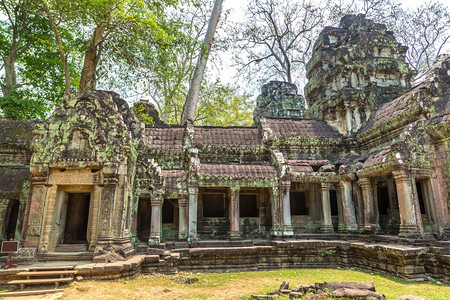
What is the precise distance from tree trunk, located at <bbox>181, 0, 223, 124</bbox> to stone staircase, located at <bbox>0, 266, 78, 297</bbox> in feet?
41.6

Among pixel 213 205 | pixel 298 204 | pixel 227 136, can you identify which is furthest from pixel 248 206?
pixel 227 136

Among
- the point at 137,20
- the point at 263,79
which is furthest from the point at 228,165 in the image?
the point at 263,79

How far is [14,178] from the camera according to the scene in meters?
9.41

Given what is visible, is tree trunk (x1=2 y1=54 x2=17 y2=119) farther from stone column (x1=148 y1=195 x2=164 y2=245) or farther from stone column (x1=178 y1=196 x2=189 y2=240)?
stone column (x1=178 y1=196 x2=189 y2=240)

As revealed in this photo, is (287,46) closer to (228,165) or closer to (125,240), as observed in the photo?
(228,165)

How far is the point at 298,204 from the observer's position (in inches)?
500

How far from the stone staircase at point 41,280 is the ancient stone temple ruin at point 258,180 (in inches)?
32.5

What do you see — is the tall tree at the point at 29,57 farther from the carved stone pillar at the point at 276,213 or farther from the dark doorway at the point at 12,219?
the carved stone pillar at the point at 276,213

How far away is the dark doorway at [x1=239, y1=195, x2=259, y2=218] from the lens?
481 inches

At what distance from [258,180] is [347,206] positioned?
375 centimetres

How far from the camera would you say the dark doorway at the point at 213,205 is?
12031 mm

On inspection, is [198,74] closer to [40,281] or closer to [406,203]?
[406,203]

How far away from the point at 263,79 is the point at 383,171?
1903 centimetres

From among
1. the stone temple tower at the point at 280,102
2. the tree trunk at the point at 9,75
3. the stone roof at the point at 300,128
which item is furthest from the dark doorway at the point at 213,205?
the tree trunk at the point at 9,75
